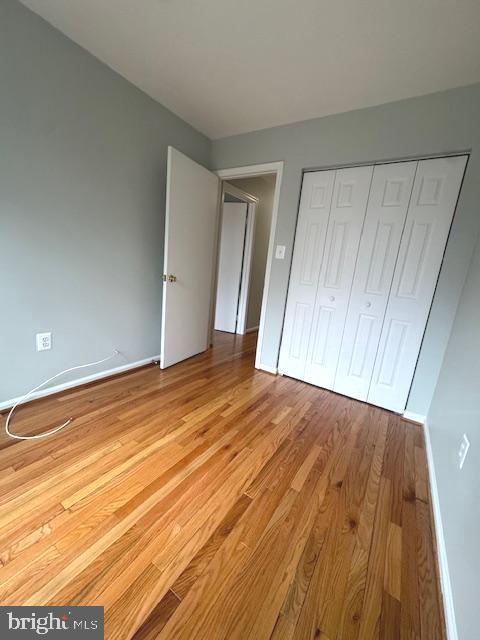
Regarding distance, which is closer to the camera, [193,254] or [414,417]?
[414,417]

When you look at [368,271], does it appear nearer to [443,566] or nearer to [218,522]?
[443,566]

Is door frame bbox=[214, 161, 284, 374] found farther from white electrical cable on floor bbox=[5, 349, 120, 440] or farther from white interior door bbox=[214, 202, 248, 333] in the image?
white electrical cable on floor bbox=[5, 349, 120, 440]

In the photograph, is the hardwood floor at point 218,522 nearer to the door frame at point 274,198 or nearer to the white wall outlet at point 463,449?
the white wall outlet at point 463,449

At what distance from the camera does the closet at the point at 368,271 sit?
72.0 inches

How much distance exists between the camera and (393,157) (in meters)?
1.87

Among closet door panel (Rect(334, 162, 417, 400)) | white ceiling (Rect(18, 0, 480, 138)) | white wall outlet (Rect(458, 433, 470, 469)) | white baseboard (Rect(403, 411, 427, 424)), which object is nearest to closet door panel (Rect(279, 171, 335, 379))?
closet door panel (Rect(334, 162, 417, 400))

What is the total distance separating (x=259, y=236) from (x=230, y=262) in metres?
0.61

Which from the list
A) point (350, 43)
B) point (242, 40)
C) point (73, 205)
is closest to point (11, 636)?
point (73, 205)

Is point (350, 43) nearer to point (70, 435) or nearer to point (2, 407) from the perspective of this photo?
point (70, 435)

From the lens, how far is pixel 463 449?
3.47 ft

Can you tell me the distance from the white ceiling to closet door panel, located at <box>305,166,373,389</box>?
57 centimetres

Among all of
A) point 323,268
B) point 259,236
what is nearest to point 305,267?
point 323,268

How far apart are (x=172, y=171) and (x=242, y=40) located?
37.3 inches

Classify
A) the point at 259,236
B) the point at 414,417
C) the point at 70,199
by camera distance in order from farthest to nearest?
the point at 259,236, the point at 414,417, the point at 70,199
